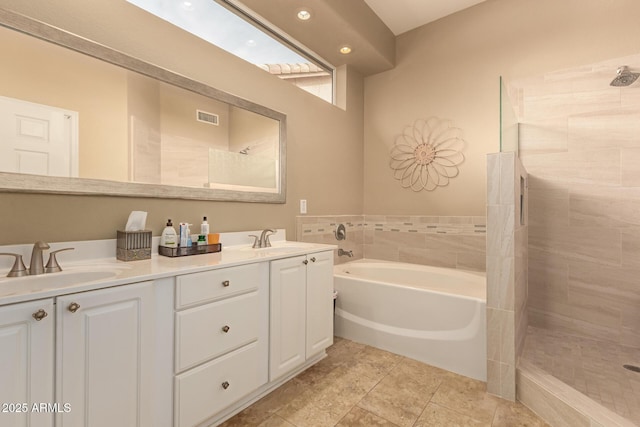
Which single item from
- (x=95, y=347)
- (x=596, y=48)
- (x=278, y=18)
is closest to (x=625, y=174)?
(x=596, y=48)

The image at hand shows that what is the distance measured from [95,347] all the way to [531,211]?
296cm

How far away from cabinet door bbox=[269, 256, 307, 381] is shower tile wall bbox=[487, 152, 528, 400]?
1.08 metres

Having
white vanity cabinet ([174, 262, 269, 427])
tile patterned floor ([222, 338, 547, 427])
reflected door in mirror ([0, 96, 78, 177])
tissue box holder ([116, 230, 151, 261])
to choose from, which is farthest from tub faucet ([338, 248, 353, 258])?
reflected door in mirror ([0, 96, 78, 177])

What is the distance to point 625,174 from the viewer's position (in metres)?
2.21

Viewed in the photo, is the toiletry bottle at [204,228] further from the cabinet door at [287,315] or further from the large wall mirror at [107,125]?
the cabinet door at [287,315]

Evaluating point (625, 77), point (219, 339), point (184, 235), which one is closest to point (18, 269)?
point (184, 235)

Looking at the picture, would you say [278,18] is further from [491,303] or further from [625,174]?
[625,174]

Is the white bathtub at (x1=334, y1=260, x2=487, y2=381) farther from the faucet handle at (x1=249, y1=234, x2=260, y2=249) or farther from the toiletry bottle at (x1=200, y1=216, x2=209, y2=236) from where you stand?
the toiletry bottle at (x1=200, y1=216, x2=209, y2=236)

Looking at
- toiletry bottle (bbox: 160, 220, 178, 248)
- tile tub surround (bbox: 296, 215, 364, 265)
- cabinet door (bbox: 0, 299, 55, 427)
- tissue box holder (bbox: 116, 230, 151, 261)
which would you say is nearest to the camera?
cabinet door (bbox: 0, 299, 55, 427)

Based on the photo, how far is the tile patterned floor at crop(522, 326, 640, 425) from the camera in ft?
4.90

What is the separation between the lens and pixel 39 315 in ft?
2.93

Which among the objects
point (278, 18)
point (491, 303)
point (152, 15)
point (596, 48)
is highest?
point (278, 18)

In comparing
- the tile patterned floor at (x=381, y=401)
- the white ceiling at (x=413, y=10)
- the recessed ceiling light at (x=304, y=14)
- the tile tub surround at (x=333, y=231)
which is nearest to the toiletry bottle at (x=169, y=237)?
the tile patterned floor at (x=381, y=401)

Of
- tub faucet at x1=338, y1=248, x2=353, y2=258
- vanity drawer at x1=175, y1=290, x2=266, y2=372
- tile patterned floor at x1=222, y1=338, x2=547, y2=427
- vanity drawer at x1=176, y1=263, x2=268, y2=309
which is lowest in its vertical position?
tile patterned floor at x1=222, y1=338, x2=547, y2=427
